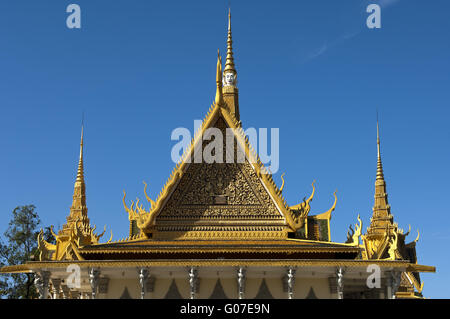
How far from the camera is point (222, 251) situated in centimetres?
2317

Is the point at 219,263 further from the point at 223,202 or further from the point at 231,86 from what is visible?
the point at 231,86

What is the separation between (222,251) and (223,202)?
2.12 m

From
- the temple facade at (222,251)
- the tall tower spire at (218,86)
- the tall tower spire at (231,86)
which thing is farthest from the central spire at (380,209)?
the tall tower spire at (218,86)

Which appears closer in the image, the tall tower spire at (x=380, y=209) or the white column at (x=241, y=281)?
the white column at (x=241, y=281)

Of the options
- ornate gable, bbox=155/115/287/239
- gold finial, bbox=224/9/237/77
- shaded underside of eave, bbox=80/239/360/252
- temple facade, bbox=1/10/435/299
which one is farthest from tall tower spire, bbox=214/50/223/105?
gold finial, bbox=224/9/237/77

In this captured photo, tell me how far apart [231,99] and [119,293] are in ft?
65.5

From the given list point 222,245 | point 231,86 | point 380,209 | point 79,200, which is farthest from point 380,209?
point 222,245

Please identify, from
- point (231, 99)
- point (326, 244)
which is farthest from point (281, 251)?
point (231, 99)

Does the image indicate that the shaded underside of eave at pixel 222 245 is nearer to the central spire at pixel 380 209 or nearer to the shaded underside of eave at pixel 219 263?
the shaded underside of eave at pixel 219 263

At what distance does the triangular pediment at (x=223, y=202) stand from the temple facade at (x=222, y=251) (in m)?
0.03

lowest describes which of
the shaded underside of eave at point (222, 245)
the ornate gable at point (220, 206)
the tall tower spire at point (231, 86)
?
the shaded underside of eave at point (222, 245)

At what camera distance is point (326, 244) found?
2366 cm

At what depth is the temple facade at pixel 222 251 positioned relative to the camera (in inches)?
889

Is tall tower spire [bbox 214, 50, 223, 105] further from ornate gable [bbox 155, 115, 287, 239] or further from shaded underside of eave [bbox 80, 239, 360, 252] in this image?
shaded underside of eave [bbox 80, 239, 360, 252]
